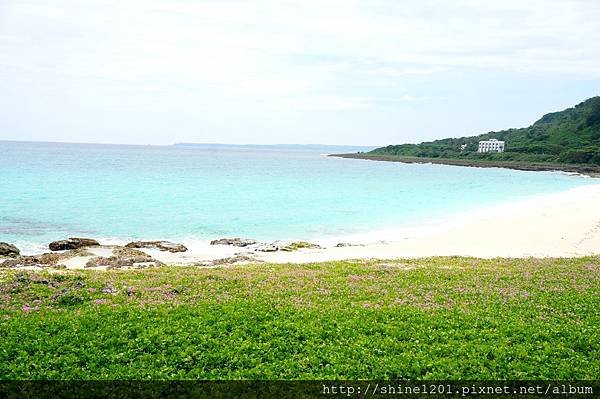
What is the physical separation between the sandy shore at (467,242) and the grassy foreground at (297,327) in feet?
39.7

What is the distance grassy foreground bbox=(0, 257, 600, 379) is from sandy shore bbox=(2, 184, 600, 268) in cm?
1210

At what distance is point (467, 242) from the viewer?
43344mm

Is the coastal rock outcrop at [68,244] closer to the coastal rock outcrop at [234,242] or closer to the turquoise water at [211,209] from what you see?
the turquoise water at [211,209]

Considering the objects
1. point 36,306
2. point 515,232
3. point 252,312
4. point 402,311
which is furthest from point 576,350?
point 515,232

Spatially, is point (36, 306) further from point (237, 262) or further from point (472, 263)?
point (472, 263)

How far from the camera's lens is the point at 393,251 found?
122 ft

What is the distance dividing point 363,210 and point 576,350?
181ft

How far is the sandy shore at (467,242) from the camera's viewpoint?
35.4 metres

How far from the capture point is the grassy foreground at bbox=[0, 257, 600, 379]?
13078 millimetres

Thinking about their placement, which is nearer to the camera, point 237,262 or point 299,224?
point 237,262

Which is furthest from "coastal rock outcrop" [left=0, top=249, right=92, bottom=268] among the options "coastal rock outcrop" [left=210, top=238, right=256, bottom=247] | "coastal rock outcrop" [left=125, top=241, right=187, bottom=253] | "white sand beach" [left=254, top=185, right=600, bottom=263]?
"white sand beach" [left=254, top=185, right=600, bottom=263]

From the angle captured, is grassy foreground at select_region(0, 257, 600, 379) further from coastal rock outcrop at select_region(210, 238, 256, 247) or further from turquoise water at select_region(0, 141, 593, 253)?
turquoise water at select_region(0, 141, 593, 253)

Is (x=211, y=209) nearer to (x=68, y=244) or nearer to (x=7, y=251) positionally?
(x=68, y=244)

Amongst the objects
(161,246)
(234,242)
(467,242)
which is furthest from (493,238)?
(161,246)
